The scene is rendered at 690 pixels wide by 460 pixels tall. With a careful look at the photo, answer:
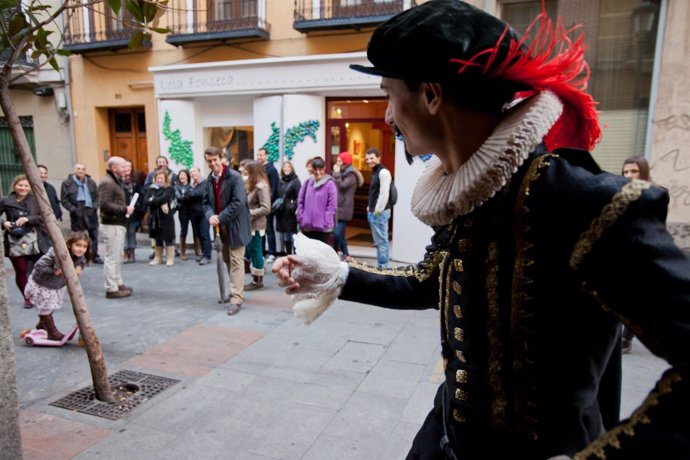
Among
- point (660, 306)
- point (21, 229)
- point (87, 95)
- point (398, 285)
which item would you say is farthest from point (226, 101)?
point (660, 306)

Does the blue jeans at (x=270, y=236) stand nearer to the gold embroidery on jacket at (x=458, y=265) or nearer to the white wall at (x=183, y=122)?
the white wall at (x=183, y=122)

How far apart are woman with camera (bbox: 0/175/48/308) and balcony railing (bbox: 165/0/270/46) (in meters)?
5.35

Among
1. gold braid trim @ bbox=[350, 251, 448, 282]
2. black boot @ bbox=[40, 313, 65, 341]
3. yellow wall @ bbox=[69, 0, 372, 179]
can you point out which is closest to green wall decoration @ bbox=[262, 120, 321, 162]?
yellow wall @ bbox=[69, 0, 372, 179]

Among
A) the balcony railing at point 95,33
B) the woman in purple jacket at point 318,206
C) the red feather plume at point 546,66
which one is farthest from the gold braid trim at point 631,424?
the balcony railing at point 95,33

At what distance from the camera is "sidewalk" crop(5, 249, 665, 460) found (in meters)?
3.33

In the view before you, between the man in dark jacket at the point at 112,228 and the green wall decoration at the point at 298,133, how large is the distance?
366cm

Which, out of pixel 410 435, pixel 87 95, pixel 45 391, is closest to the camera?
pixel 410 435

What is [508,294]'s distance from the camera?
1160mm

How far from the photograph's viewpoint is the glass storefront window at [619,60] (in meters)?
7.57

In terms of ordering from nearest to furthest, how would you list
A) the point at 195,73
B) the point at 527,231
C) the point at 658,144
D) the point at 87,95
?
1. the point at 527,231
2. the point at 658,144
3. the point at 195,73
4. the point at 87,95

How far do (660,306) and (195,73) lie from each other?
1117 centimetres

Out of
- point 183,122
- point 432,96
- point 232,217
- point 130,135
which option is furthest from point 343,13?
point 432,96

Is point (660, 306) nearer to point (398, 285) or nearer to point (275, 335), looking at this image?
point (398, 285)

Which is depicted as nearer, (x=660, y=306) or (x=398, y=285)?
(x=660, y=306)
